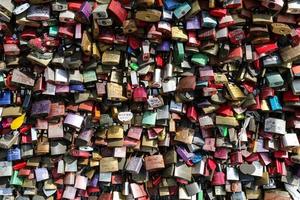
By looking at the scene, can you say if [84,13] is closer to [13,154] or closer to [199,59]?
[199,59]

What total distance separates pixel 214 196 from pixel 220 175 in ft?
0.73

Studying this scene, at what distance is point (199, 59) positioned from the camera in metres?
3.10

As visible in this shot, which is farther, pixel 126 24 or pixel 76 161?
pixel 76 161

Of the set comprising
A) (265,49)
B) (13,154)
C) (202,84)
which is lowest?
(13,154)

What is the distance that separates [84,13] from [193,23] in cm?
78

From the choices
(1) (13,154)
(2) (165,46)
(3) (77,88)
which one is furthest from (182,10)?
(1) (13,154)

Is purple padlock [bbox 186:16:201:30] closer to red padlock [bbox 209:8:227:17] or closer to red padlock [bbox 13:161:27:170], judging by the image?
red padlock [bbox 209:8:227:17]

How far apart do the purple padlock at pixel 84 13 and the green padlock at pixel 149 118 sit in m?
0.85

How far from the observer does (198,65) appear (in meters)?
3.14

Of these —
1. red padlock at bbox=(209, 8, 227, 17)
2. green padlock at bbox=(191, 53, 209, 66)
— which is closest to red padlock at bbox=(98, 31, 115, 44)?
green padlock at bbox=(191, 53, 209, 66)

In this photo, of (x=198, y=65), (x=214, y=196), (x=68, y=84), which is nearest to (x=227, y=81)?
(x=198, y=65)

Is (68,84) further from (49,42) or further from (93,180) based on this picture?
(93,180)

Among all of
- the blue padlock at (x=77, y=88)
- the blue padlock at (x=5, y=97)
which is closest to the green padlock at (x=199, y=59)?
the blue padlock at (x=77, y=88)

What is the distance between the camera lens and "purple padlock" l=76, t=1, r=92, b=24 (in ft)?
9.45
